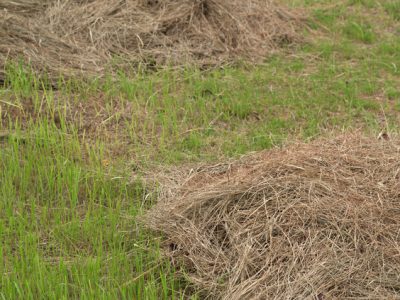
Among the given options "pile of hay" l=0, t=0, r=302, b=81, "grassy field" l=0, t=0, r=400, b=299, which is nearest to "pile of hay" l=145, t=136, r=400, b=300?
"grassy field" l=0, t=0, r=400, b=299

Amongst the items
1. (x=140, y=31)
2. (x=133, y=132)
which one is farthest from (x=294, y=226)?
(x=140, y=31)

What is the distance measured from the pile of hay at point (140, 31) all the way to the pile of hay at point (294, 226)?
263cm

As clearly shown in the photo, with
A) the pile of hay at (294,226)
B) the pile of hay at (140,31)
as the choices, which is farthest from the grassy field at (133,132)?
the pile of hay at (140,31)

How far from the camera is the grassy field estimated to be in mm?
3826

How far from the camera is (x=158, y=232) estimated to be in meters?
4.18

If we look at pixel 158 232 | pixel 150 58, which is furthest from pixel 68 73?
pixel 158 232

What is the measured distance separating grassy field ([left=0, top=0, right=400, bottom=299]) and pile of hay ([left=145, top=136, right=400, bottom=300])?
0.19 m

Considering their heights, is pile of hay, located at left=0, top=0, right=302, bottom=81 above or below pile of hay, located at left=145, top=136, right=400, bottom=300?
below

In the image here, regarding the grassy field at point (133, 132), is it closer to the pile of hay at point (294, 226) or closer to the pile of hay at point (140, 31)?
the pile of hay at point (294, 226)

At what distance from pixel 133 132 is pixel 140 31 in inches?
79.4

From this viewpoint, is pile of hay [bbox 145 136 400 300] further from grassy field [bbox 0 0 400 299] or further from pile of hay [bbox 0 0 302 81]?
pile of hay [bbox 0 0 302 81]

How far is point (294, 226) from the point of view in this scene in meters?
3.82

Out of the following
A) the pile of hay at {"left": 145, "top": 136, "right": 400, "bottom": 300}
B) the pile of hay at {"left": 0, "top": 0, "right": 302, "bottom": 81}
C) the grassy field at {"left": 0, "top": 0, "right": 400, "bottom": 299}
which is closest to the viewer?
the pile of hay at {"left": 145, "top": 136, "right": 400, "bottom": 300}

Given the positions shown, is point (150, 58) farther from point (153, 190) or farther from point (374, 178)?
point (374, 178)
